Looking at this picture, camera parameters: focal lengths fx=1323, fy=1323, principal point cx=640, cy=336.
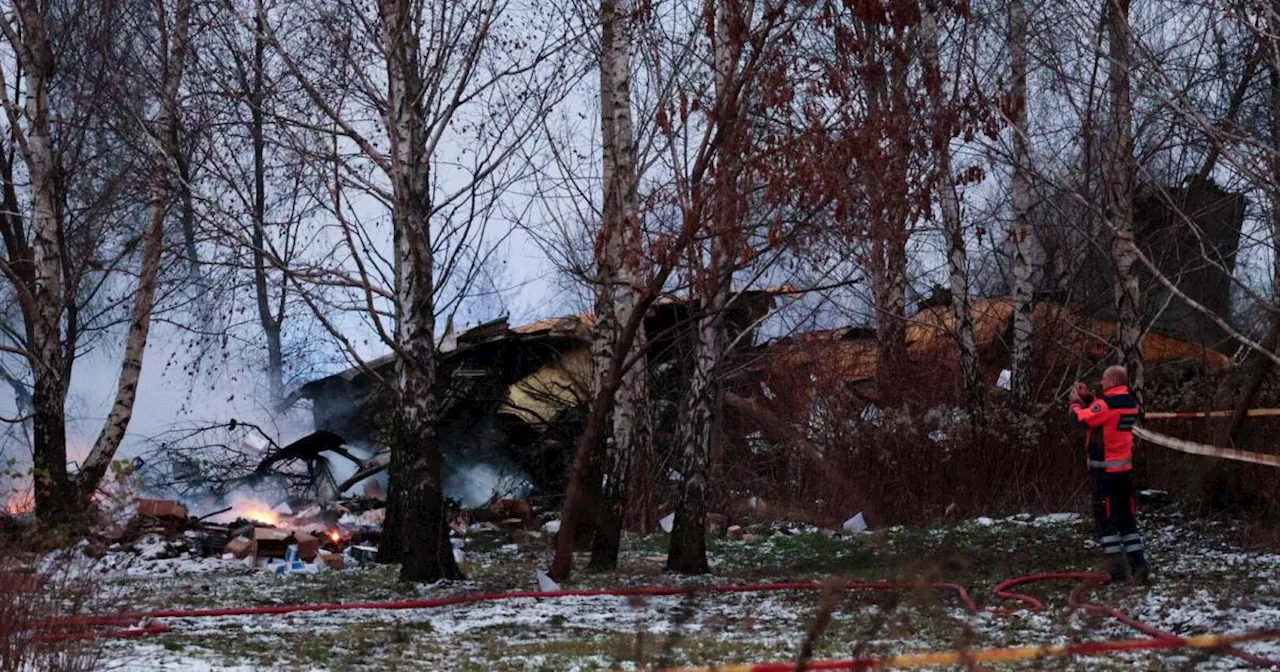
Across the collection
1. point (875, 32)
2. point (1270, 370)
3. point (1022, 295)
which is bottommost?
point (1270, 370)

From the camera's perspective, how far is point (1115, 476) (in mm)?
10055

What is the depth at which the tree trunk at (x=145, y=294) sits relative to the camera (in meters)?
14.5

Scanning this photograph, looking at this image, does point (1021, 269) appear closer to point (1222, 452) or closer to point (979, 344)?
point (979, 344)

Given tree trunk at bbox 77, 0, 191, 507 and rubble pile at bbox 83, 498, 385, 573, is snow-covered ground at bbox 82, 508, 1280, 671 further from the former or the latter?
tree trunk at bbox 77, 0, 191, 507

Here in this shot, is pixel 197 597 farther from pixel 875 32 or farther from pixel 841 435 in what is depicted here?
pixel 841 435

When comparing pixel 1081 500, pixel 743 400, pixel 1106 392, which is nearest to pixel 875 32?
pixel 1106 392

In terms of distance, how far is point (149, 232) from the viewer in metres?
15.1

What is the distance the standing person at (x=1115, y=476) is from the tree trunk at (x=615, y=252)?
4.07m

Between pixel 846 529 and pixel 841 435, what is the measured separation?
1.71m

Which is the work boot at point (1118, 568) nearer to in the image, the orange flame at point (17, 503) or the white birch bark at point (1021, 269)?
the white birch bark at point (1021, 269)

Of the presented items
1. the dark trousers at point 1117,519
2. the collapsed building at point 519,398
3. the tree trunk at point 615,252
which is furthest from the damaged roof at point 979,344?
the dark trousers at point 1117,519

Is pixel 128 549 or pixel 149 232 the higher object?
pixel 149 232

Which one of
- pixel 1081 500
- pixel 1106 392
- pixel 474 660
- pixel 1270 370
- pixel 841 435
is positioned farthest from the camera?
pixel 841 435

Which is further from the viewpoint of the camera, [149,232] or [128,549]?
[149,232]
